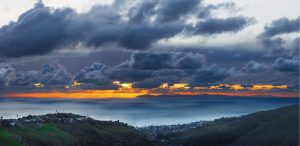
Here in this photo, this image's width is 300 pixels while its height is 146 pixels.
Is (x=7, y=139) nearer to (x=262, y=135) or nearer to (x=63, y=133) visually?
(x=63, y=133)

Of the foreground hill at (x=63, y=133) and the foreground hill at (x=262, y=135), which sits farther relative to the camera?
the foreground hill at (x=262, y=135)

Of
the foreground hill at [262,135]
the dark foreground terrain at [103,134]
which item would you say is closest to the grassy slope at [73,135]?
the dark foreground terrain at [103,134]

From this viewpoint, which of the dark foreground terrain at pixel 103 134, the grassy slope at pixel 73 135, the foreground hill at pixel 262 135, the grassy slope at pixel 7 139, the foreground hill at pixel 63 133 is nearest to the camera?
the grassy slope at pixel 7 139

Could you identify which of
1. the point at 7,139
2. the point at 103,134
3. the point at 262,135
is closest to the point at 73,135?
the point at 103,134

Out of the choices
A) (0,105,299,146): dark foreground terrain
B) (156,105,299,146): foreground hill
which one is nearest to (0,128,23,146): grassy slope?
(0,105,299,146): dark foreground terrain

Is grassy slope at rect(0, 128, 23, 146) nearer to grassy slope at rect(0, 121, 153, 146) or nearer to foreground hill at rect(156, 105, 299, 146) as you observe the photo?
grassy slope at rect(0, 121, 153, 146)

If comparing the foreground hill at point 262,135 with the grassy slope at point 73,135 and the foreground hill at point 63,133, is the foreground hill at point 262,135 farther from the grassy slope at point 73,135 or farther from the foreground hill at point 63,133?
the foreground hill at point 63,133

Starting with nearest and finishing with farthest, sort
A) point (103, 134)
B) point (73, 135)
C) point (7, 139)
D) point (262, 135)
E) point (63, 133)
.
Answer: point (7, 139)
point (63, 133)
point (73, 135)
point (103, 134)
point (262, 135)

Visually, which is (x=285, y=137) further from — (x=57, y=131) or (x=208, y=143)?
(x=57, y=131)
